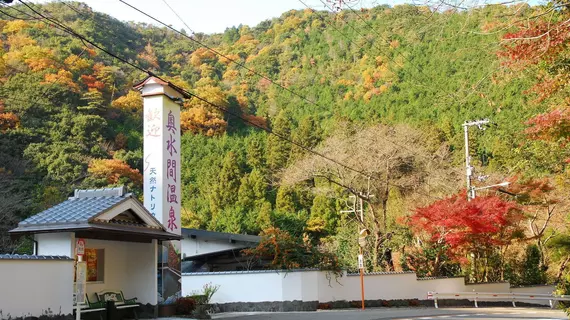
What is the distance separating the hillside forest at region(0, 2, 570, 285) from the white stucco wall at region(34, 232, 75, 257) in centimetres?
700

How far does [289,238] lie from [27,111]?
30408 millimetres

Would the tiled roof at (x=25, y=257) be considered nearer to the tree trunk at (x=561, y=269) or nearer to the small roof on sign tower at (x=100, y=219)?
the small roof on sign tower at (x=100, y=219)

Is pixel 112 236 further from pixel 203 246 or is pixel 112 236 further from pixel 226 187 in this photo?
pixel 226 187

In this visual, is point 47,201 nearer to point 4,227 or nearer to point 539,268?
point 4,227

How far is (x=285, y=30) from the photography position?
69.8 metres

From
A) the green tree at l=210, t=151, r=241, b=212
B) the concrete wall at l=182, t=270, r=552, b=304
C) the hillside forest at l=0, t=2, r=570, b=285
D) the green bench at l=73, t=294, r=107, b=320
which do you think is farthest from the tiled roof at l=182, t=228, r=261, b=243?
the green tree at l=210, t=151, r=241, b=212

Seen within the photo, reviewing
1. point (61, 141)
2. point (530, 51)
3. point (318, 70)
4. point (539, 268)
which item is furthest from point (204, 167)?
point (530, 51)

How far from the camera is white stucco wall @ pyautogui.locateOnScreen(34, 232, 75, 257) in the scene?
46.3 ft

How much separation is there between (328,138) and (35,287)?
29019 mm

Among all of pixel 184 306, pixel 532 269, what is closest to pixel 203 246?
pixel 184 306

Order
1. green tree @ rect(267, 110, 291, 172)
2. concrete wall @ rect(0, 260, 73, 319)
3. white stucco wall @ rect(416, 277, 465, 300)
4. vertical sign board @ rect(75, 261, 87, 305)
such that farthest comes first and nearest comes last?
green tree @ rect(267, 110, 291, 172)
white stucco wall @ rect(416, 277, 465, 300)
vertical sign board @ rect(75, 261, 87, 305)
concrete wall @ rect(0, 260, 73, 319)

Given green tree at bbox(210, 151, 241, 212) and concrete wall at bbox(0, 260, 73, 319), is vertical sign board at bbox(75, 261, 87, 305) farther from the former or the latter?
green tree at bbox(210, 151, 241, 212)

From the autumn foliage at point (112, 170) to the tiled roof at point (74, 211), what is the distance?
27.3m

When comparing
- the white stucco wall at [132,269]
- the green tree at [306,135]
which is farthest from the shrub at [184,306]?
the green tree at [306,135]
